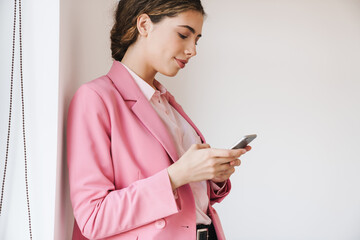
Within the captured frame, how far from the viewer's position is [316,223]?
3230 millimetres

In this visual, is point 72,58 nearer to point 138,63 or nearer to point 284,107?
point 138,63

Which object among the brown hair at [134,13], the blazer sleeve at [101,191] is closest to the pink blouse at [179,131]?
the brown hair at [134,13]

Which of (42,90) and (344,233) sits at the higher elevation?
(42,90)

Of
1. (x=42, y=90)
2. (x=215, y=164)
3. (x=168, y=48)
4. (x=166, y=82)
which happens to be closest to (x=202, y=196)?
(x=215, y=164)

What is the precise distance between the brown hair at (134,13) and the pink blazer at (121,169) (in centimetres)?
22

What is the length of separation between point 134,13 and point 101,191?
0.63m

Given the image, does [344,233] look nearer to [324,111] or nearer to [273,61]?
[324,111]

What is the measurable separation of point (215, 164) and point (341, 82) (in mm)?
2565

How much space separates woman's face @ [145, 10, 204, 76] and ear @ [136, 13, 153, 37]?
15 millimetres

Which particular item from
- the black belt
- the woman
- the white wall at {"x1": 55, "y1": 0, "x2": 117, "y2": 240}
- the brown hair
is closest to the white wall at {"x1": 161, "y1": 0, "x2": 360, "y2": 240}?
the white wall at {"x1": 55, "y1": 0, "x2": 117, "y2": 240}

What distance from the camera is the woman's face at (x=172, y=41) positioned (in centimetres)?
135

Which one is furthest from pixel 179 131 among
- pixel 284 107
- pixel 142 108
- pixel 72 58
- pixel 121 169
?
pixel 284 107

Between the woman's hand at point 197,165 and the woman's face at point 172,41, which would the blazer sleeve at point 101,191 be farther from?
the woman's face at point 172,41

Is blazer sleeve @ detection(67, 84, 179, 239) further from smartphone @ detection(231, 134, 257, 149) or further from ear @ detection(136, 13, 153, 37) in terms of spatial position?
ear @ detection(136, 13, 153, 37)
